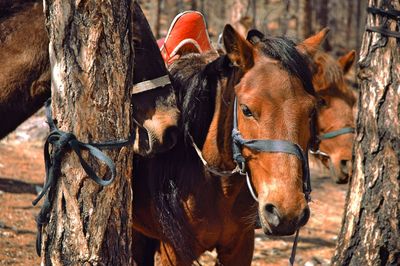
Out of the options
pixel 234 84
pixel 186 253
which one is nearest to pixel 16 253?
pixel 186 253

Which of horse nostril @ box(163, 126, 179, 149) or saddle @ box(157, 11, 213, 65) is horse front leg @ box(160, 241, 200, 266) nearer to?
horse nostril @ box(163, 126, 179, 149)

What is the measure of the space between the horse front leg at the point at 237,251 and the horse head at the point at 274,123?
0.70 meters

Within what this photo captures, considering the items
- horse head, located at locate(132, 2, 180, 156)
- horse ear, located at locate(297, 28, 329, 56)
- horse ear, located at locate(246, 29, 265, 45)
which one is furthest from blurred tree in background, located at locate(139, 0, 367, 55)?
horse ear, located at locate(246, 29, 265, 45)

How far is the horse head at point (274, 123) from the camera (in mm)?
3402

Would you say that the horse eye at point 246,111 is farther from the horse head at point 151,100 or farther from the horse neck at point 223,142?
the horse head at point 151,100

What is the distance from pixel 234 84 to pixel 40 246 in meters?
1.47

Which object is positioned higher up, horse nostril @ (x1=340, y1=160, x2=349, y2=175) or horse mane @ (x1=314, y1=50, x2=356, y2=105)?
horse mane @ (x1=314, y1=50, x2=356, y2=105)

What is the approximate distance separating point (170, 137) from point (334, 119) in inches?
100

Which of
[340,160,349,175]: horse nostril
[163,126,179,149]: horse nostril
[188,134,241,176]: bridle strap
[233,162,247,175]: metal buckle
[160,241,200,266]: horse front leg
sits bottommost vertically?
[340,160,349,175]: horse nostril

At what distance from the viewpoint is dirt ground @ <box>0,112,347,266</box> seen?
22.7 ft

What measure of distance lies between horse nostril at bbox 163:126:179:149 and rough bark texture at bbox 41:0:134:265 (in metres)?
0.94

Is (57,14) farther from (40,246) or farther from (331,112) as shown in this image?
(331,112)

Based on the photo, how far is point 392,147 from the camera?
183 inches

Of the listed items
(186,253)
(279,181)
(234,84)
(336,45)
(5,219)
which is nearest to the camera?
(279,181)
